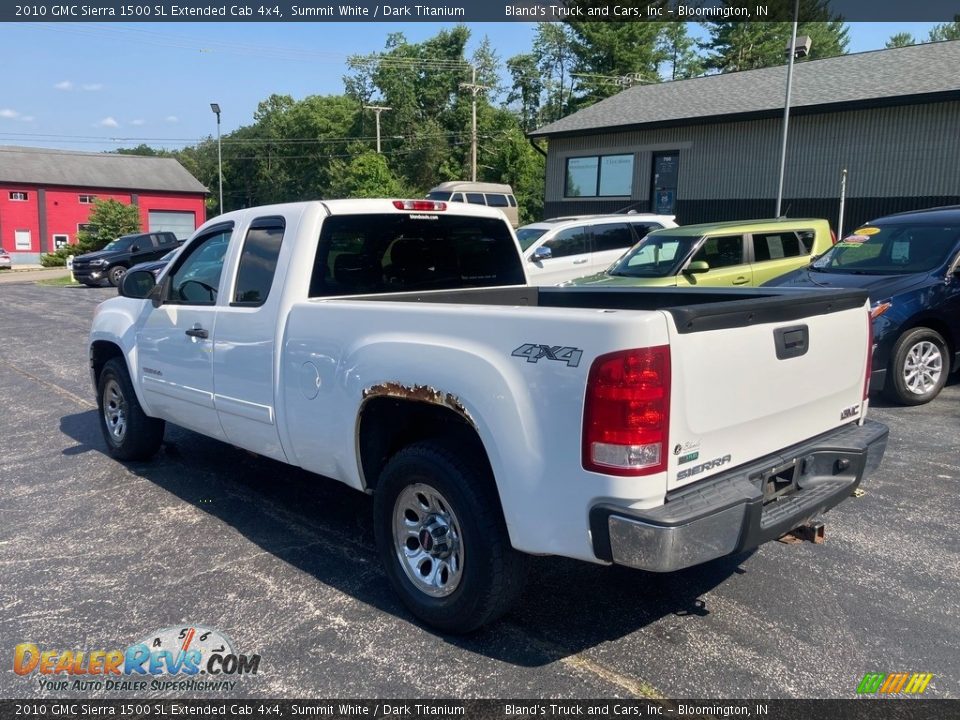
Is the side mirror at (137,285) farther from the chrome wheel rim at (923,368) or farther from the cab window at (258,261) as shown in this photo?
the chrome wheel rim at (923,368)

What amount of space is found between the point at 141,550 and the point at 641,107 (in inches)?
981

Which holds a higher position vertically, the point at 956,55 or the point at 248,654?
the point at 956,55

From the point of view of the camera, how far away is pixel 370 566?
4270mm

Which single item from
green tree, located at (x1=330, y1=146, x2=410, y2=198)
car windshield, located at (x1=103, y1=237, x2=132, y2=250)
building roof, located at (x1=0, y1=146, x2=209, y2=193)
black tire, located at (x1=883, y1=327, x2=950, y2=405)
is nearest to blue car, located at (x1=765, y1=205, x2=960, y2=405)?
black tire, located at (x1=883, y1=327, x2=950, y2=405)

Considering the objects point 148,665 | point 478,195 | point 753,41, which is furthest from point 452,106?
point 148,665

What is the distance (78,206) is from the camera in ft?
190

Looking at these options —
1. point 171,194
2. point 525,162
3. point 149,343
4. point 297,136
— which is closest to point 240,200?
point 297,136

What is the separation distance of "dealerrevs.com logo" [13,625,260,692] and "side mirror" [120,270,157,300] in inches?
109

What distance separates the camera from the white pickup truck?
112 inches

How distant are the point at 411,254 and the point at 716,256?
6.75 meters

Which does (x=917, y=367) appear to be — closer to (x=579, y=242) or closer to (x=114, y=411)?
(x=114, y=411)

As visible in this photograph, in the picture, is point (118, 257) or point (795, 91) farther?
point (118, 257)

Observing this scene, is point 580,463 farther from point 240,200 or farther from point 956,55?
point 240,200

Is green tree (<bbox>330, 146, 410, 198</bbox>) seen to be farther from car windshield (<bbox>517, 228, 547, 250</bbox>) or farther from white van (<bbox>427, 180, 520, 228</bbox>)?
car windshield (<bbox>517, 228, 547, 250</bbox>)
